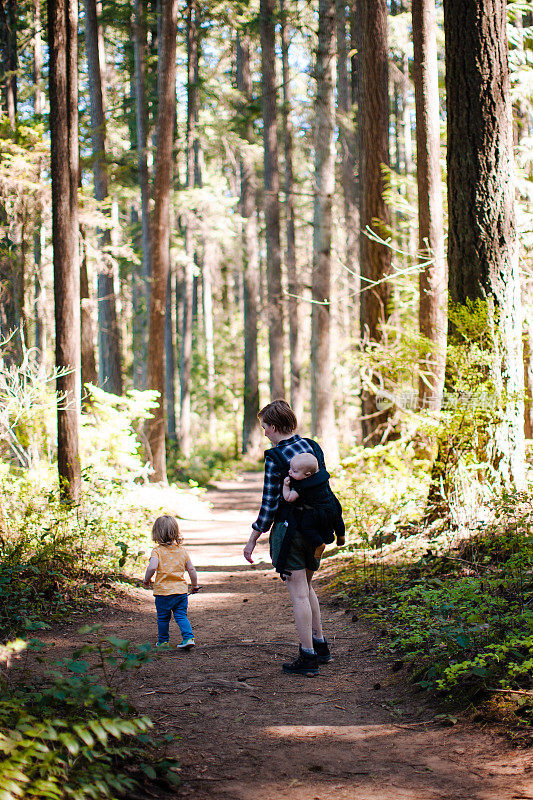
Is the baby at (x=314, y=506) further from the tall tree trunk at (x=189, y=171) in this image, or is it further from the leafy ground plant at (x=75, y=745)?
the tall tree trunk at (x=189, y=171)

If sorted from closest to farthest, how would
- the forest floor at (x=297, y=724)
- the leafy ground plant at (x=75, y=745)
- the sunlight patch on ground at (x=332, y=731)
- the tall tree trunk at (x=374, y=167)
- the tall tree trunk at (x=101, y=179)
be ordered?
the leafy ground plant at (x=75, y=745), the forest floor at (x=297, y=724), the sunlight patch on ground at (x=332, y=731), the tall tree trunk at (x=374, y=167), the tall tree trunk at (x=101, y=179)

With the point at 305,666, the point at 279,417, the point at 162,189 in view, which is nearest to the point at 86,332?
the point at 162,189

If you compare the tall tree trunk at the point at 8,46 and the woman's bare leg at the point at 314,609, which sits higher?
the tall tree trunk at the point at 8,46

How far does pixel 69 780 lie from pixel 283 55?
25.9 meters

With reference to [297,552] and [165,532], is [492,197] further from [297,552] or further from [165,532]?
[165,532]

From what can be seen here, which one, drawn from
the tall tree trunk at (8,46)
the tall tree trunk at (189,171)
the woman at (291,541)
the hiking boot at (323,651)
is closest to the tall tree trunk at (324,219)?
the tall tree trunk at (189,171)

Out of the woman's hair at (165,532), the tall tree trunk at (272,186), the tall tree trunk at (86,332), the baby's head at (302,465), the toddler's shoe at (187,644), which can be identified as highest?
the tall tree trunk at (272,186)

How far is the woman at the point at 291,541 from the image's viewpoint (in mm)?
4609

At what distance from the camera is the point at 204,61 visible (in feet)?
96.9

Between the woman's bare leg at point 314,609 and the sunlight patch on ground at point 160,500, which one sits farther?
the sunlight patch on ground at point 160,500

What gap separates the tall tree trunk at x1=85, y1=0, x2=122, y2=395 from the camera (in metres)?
15.4

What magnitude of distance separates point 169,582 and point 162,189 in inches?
383

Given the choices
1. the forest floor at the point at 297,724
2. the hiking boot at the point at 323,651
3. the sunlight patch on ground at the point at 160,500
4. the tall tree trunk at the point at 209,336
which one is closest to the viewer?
the forest floor at the point at 297,724

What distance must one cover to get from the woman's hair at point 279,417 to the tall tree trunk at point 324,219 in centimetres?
1036
